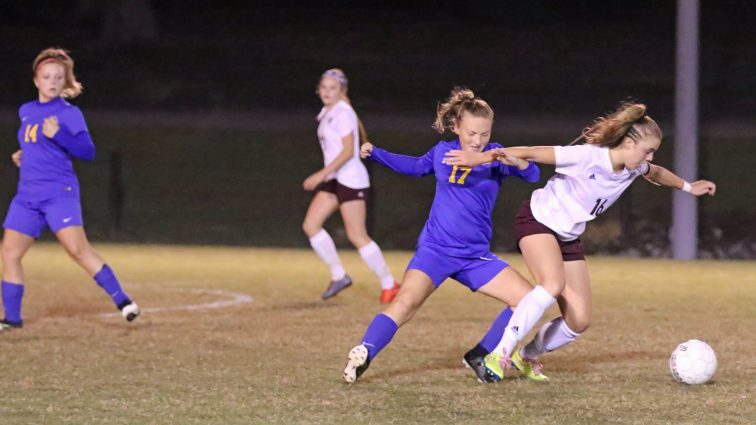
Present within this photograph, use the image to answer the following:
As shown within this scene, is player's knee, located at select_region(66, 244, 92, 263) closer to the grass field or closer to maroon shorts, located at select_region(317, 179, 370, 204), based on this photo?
the grass field

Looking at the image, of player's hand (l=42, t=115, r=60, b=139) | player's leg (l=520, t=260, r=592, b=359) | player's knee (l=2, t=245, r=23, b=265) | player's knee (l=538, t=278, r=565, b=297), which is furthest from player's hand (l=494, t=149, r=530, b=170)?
player's knee (l=2, t=245, r=23, b=265)

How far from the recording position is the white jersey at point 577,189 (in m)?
6.91

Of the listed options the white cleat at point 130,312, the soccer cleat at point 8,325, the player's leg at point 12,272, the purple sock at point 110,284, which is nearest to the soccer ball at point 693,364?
the white cleat at point 130,312

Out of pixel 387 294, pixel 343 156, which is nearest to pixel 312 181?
pixel 343 156

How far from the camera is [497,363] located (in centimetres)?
688

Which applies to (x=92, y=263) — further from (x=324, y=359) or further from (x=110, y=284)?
(x=324, y=359)

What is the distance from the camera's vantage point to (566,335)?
723 cm

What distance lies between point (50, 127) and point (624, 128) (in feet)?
12.7

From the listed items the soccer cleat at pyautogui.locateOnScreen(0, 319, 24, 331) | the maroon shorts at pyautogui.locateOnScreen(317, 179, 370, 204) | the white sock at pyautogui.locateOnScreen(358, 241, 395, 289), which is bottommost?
the soccer cleat at pyautogui.locateOnScreen(0, 319, 24, 331)

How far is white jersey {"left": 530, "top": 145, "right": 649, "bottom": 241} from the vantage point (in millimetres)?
6906

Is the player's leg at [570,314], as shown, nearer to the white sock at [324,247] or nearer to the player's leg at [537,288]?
the player's leg at [537,288]

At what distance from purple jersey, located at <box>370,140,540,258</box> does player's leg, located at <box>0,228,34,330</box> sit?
10.2ft

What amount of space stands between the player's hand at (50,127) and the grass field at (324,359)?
4.41ft

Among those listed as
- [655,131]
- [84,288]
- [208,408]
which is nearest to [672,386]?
[655,131]
